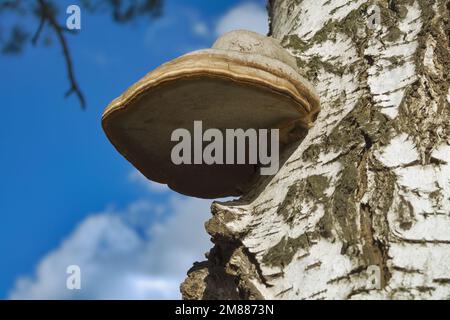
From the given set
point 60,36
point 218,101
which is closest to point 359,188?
point 218,101

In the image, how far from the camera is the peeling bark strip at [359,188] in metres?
2.39

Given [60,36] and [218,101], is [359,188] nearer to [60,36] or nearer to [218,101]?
[218,101]

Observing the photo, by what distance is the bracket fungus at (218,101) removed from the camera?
9.36ft

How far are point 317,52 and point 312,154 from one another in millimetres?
665

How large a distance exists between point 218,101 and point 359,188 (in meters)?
0.77

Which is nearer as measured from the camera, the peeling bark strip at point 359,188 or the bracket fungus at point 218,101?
the peeling bark strip at point 359,188

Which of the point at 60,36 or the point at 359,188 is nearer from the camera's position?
the point at 359,188

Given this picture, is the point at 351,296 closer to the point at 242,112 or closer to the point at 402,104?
the point at 402,104

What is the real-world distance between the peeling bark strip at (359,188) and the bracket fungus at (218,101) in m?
0.17

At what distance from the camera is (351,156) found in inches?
109

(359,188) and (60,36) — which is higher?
(60,36)

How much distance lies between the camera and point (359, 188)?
2.65 meters

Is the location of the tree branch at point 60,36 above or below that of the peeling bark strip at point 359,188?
above
